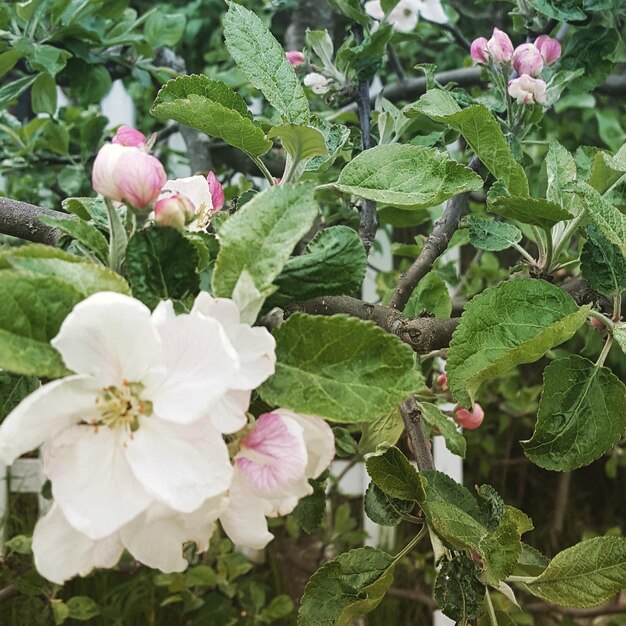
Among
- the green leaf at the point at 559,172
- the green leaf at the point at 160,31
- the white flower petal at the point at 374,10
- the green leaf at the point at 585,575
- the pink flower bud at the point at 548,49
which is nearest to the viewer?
the green leaf at the point at 585,575

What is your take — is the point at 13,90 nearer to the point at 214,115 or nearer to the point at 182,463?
the point at 214,115

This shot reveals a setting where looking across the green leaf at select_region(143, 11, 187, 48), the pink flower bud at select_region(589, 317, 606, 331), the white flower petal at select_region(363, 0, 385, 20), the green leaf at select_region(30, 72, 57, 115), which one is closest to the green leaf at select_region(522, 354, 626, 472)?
the pink flower bud at select_region(589, 317, 606, 331)

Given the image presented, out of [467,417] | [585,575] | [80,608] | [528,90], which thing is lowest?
[80,608]

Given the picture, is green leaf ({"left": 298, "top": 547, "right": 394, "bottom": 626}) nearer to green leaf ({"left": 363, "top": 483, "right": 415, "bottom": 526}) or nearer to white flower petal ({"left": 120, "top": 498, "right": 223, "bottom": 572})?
green leaf ({"left": 363, "top": 483, "right": 415, "bottom": 526})

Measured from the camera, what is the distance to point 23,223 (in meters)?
0.52

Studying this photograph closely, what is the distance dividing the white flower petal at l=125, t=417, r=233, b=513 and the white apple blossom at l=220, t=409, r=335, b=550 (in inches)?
1.3

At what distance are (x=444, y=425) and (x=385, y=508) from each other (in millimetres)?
184

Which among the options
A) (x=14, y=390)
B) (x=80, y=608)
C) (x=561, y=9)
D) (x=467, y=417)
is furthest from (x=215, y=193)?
(x=80, y=608)

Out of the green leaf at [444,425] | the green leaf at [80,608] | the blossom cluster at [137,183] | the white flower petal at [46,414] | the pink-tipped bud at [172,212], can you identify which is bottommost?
the green leaf at [80,608]

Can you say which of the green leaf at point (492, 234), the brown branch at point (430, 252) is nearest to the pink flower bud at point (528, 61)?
the brown branch at point (430, 252)

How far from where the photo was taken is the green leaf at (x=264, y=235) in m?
0.36

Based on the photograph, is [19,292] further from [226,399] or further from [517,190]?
[517,190]

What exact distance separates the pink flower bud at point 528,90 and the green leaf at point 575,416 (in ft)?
1.00

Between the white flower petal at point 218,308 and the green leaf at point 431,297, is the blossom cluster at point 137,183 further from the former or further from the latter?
the green leaf at point 431,297
